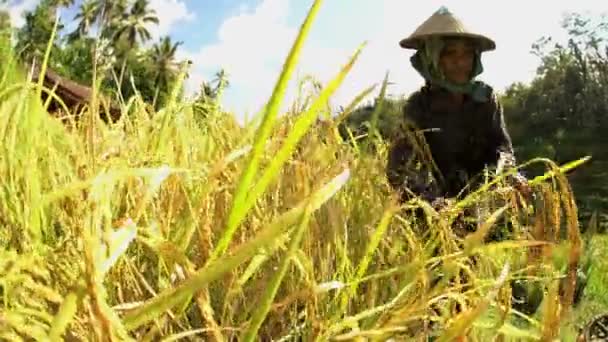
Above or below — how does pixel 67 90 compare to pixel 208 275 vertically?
above

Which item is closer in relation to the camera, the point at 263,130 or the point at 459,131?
the point at 263,130

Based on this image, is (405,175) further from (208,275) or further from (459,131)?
(459,131)

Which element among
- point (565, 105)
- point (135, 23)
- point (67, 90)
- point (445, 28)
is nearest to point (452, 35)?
point (445, 28)

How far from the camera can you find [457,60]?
1602mm

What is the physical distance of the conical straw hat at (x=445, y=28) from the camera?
1548mm

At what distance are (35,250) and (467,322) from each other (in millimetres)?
242

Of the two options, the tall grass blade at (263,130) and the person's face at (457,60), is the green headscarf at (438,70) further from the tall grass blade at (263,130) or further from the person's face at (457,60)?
the tall grass blade at (263,130)

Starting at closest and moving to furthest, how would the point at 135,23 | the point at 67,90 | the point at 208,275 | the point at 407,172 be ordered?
the point at 208,275 < the point at 407,172 < the point at 67,90 < the point at 135,23

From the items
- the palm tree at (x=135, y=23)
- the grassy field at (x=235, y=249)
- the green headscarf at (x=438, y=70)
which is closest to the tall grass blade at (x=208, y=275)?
the grassy field at (x=235, y=249)

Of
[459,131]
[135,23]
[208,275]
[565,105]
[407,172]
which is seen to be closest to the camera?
[208,275]

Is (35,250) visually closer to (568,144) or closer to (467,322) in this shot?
(467,322)

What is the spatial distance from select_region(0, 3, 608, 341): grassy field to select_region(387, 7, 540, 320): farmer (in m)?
0.92

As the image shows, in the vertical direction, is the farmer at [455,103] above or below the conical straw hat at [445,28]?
below

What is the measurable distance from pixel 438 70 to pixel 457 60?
5cm
